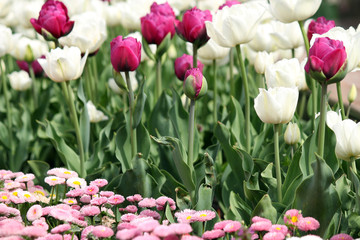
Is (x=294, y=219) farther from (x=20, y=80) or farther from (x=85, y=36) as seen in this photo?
(x=20, y=80)

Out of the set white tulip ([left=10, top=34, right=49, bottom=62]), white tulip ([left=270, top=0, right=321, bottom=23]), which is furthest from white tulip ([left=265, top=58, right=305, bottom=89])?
white tulip ([left=10, top=34, right=49, bottom=62])

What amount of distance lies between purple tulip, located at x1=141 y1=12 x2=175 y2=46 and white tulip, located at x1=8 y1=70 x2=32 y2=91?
979mm

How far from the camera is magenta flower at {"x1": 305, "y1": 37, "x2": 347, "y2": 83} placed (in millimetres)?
1611

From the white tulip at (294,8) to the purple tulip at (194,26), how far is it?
281 mm

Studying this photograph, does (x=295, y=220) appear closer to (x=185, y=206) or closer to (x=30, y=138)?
(x=185, y=206)

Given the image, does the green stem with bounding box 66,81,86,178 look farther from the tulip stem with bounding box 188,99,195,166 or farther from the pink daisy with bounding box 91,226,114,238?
the pink daisy with bounding box 91,226,114,238

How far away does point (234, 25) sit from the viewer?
6.69 feet

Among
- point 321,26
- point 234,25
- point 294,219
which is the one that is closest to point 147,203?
point 294,219

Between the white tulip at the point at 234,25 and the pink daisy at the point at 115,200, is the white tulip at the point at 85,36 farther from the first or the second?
the pink daisy at the point at 115,200

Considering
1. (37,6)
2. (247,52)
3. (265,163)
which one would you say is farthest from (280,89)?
(37,6)

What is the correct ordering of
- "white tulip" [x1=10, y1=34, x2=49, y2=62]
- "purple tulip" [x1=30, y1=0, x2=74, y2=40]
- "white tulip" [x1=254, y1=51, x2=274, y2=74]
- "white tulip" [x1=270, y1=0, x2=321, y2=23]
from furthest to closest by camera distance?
"white tulip" [x1=10, y1=34, x2=49, y2=62] → "white tulip" [x1=254, y1=51, x2=274, y2=74] → "purple tulip" [x1=30, y1=0, x2=74, y2=40] → "white tulip" [x1=270, y1=0, x2=321, y2=23]

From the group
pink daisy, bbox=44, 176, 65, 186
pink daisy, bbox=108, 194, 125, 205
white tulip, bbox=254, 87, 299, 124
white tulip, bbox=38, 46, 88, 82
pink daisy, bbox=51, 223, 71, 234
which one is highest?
white tulip, bbox=38, 46, 88, 82

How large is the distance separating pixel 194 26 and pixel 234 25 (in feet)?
0.62

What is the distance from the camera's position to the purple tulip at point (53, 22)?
2.26m
